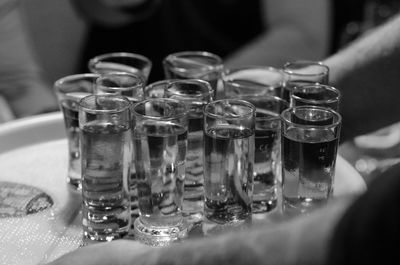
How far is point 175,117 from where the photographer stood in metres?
1.08

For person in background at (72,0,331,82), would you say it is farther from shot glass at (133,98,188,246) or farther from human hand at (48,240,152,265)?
→ human hand at (48,240,152,265)

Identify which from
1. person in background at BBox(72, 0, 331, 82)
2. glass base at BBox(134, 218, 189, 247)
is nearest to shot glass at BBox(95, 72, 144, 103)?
glass base at BBox(134, 218, 189, 247)

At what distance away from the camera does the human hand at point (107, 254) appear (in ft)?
2.99

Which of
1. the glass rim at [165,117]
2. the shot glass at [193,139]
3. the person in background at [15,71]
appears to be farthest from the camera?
the person in background at [15,71]

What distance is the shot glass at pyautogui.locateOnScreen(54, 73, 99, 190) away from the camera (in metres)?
1.32

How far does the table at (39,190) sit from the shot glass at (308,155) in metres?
0.09

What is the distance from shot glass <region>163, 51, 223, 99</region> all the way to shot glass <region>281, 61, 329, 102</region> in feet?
0.39

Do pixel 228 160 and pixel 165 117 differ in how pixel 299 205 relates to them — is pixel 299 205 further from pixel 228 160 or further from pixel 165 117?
pixel 165 117

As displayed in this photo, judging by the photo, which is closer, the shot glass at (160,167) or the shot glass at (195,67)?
the shot glass at (160,167)

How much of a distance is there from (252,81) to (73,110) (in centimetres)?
32

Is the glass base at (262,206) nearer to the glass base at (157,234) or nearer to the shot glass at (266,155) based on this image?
the shot glass at (266,155)

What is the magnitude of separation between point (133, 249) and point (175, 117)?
0.23m

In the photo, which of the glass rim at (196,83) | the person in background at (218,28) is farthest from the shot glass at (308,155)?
the person in background at (218,28)

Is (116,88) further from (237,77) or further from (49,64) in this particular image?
(49,64)
